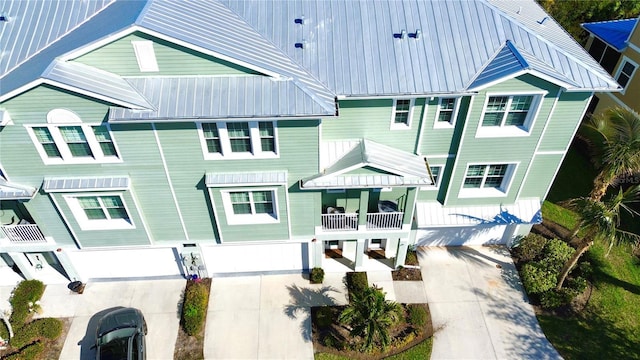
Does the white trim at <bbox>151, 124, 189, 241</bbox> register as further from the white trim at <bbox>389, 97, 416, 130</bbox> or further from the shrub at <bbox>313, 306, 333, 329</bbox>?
the white trim at <bbox>389, 97, 416, 130</bbox>

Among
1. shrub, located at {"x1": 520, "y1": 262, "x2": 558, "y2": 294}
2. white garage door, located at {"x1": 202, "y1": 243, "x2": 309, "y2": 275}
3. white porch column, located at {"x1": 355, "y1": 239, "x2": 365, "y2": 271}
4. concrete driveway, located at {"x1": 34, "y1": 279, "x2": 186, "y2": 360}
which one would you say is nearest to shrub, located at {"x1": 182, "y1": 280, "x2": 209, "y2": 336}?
concrete driveway, located at {"x1": 34, "y1": 279, "x2": 186, "y2": 360}

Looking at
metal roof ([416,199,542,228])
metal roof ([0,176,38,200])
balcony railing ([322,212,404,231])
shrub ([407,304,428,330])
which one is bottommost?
shrub ([407,304,428,330])

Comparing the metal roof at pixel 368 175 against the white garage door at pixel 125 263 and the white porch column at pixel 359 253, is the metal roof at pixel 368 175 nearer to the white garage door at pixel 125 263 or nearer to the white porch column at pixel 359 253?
the white porch column at pixel 359 253

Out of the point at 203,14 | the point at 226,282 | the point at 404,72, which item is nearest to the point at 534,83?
the point at 404,72

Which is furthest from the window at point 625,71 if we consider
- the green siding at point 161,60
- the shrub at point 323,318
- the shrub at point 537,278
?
the green siding at point 161,60

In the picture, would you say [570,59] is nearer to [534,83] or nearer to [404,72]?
[534,83]

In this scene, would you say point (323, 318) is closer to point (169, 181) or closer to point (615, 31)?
point (169, 181)

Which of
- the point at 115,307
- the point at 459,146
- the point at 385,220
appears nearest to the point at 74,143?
the point at 115,307
